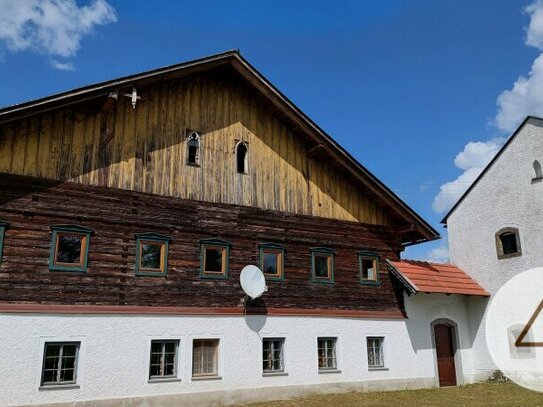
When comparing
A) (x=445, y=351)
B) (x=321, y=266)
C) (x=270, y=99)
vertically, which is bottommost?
(x=445, y=351)

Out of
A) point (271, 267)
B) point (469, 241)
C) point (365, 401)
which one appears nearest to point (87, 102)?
point (271, 267)

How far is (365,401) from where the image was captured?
14.5 meters

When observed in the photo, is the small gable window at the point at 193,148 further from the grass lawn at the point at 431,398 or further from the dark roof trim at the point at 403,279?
the dark roof trim at the point at 403,279

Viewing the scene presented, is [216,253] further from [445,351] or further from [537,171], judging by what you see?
[537,171]

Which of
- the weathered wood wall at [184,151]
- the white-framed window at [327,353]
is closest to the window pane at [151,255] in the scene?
the weathered wood wall at [184,151]

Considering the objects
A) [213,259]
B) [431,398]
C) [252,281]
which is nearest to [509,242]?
[431,398]

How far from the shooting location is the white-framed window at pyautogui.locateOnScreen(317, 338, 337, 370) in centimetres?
1591

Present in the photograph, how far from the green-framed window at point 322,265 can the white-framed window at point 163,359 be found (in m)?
5.06

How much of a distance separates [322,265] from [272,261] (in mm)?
1894

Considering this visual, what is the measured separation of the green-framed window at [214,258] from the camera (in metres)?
14.3

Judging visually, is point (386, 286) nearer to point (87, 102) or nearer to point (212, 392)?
point (212, 392)

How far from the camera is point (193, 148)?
15000mm

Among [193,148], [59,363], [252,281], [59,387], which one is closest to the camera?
[59,387]

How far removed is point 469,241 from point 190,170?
12014 mm
